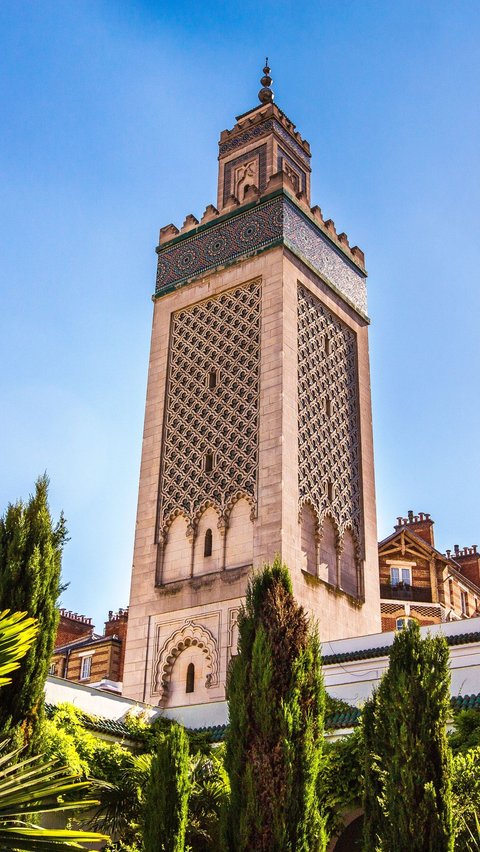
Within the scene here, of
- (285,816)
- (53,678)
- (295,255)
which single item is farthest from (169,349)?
(285,816)

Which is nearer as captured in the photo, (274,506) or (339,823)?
(339,823)

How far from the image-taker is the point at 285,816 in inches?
294

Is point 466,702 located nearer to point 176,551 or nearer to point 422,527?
point 176,551

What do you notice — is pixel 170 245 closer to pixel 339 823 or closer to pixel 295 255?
pixel 295 255

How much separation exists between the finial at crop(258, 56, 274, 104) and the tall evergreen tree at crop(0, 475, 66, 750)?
1331 cm

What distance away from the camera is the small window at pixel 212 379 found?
16828mm

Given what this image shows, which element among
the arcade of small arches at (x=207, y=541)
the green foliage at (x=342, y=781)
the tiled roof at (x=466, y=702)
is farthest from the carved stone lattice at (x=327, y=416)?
the green foliage at (x=342, y=781)

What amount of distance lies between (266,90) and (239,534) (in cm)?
991

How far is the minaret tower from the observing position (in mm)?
14867

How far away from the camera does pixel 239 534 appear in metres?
15.1

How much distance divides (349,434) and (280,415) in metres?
2.40

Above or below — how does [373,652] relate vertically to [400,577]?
below

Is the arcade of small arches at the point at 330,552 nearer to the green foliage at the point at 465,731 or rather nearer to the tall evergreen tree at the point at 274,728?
the green foliage at the point at 465,731

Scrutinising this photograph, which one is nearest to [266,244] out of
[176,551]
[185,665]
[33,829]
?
[176,551]
